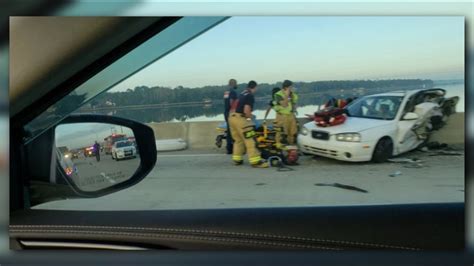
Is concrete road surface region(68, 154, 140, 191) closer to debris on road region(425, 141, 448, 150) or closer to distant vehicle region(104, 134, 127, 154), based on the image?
distant vehicle region(104, 134, 127, 154)

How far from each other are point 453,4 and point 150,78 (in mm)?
1221

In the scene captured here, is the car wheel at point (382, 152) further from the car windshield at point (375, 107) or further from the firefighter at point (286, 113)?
the firefighter at point (286, 113)

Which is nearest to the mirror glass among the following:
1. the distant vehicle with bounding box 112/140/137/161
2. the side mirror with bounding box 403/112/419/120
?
the distant vehicle with bounding box 112/140/137/161

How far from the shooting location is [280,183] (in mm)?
2289

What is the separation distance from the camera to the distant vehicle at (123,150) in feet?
7.61

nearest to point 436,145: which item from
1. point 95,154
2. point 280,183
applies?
point 280,183

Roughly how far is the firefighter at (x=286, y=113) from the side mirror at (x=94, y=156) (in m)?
0.51

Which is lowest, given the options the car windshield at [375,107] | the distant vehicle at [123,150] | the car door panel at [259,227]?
the car door panel at [259,227]

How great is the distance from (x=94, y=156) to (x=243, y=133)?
2.02 ft

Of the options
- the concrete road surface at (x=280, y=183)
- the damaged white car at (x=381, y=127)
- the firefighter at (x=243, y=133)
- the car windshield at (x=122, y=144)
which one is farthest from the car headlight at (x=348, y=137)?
the car windshield at (x=122, y=144)

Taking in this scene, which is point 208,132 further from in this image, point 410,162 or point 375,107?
point 410,162

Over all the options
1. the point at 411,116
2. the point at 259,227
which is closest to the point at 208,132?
the point at 259,227

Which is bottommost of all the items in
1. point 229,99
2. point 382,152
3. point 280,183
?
point 280,183

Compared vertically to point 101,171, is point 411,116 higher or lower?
higher
